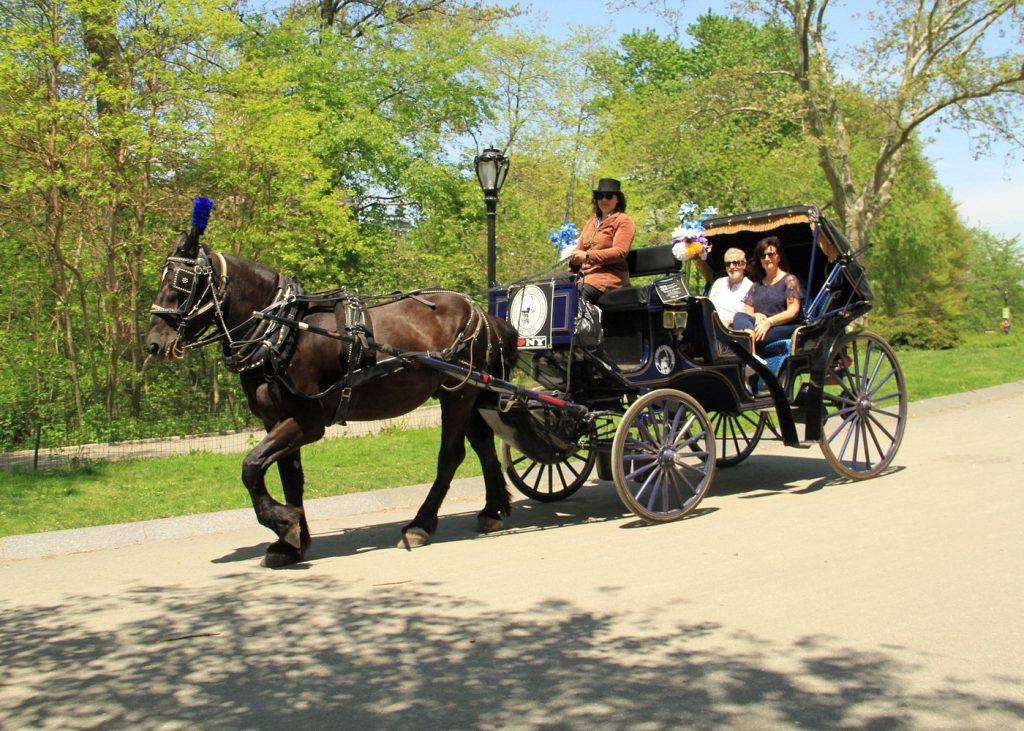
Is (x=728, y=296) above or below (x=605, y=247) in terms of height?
below

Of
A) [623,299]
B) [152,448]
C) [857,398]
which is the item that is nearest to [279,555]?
[623,299]

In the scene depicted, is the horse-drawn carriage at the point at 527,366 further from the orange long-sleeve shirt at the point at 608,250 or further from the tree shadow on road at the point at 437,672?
the tree shadow on road at the point at 437,672

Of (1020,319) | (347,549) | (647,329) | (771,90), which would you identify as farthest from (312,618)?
(1020,319)

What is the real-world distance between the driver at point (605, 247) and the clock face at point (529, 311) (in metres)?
0.38

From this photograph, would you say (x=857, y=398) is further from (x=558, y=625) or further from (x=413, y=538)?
(x=558, y=625)

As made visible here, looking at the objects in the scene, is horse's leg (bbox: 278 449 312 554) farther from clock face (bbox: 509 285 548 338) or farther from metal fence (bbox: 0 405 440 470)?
metal fence (bbox: 0 405 440 470)

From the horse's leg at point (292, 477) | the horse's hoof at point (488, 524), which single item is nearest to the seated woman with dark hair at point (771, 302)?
the horse's hoof at point (488, 524)

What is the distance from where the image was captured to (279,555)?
7188 millimetres

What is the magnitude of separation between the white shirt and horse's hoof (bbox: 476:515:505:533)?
296cm

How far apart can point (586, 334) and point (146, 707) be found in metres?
4.75

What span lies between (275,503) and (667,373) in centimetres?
346

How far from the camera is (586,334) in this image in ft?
27.3

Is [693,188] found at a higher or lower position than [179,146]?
higher

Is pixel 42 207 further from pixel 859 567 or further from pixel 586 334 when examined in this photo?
pixel 859 567
